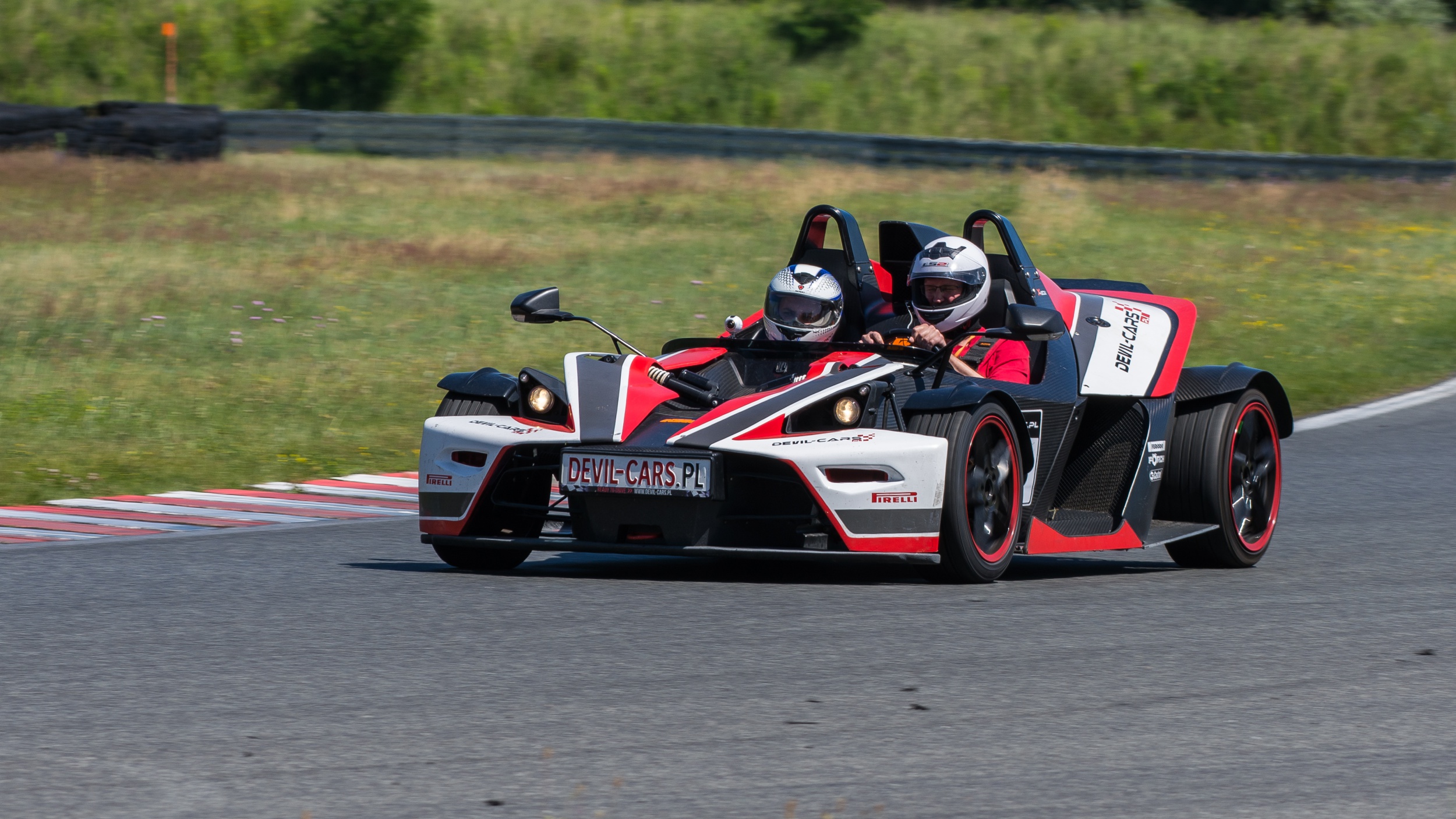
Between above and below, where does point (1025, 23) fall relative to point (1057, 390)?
above

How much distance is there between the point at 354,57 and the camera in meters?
37.9

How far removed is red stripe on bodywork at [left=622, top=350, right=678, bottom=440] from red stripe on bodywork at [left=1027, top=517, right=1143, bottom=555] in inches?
56.6

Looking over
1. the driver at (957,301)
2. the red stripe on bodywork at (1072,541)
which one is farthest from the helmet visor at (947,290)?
the red stripe on bodywork at (1072,541)

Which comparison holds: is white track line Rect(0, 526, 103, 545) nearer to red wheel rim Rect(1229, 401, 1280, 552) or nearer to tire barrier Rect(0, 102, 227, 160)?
red wheel rim Rect(1229, 401, 1280, 552)

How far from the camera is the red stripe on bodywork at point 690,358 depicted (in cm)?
752

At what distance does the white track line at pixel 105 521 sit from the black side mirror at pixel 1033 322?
3.79 meters

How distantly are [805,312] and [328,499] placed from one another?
3.23 meters

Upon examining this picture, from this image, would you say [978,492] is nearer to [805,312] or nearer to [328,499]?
[805,312]

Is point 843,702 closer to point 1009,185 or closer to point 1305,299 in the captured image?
point 1305,299

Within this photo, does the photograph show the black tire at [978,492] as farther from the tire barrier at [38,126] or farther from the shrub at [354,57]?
the shrub at [354,57]

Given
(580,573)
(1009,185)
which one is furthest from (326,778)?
(1009,185)

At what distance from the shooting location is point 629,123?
1172 inches

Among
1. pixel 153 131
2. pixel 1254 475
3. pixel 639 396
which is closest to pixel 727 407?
pixel 639 396

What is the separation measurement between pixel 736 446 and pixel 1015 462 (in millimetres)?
1152
